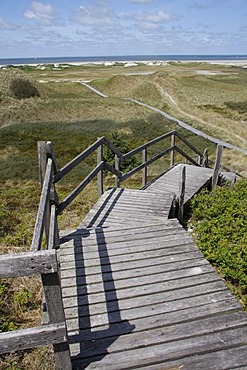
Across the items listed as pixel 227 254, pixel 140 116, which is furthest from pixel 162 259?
pixel 140 116

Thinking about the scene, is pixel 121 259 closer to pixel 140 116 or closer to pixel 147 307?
pixel 147 307

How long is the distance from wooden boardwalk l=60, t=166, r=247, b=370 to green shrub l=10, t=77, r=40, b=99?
3027 centimetres

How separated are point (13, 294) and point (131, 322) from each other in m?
2.46

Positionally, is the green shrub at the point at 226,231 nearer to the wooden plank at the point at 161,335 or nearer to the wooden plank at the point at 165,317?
the wooden plank at the point at 165,317

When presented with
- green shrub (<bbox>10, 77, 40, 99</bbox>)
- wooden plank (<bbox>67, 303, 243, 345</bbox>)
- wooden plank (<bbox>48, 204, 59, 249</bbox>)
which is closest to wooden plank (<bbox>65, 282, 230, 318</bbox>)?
wooden plank (<bbox>67, 303, 243, 345</bbox>)

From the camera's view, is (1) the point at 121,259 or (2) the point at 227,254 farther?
(2) the point at 227,254

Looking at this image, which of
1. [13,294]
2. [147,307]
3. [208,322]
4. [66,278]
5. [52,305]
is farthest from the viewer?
[13,294]

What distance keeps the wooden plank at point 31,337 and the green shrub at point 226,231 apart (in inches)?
139

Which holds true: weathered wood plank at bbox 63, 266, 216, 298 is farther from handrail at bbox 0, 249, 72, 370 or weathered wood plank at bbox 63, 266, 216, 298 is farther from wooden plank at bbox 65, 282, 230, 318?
handrail at bbox 0, 249, 72, 370

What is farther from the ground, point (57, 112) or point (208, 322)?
point (208, 322)

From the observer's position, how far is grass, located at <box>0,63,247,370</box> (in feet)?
16.8

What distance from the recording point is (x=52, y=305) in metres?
2.10

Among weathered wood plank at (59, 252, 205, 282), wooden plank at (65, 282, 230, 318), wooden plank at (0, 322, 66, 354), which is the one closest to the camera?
wooden plank at (0, 322, 66, 354)

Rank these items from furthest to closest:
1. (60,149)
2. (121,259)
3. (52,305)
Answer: (60,149)
(121,259)
(52,305)
